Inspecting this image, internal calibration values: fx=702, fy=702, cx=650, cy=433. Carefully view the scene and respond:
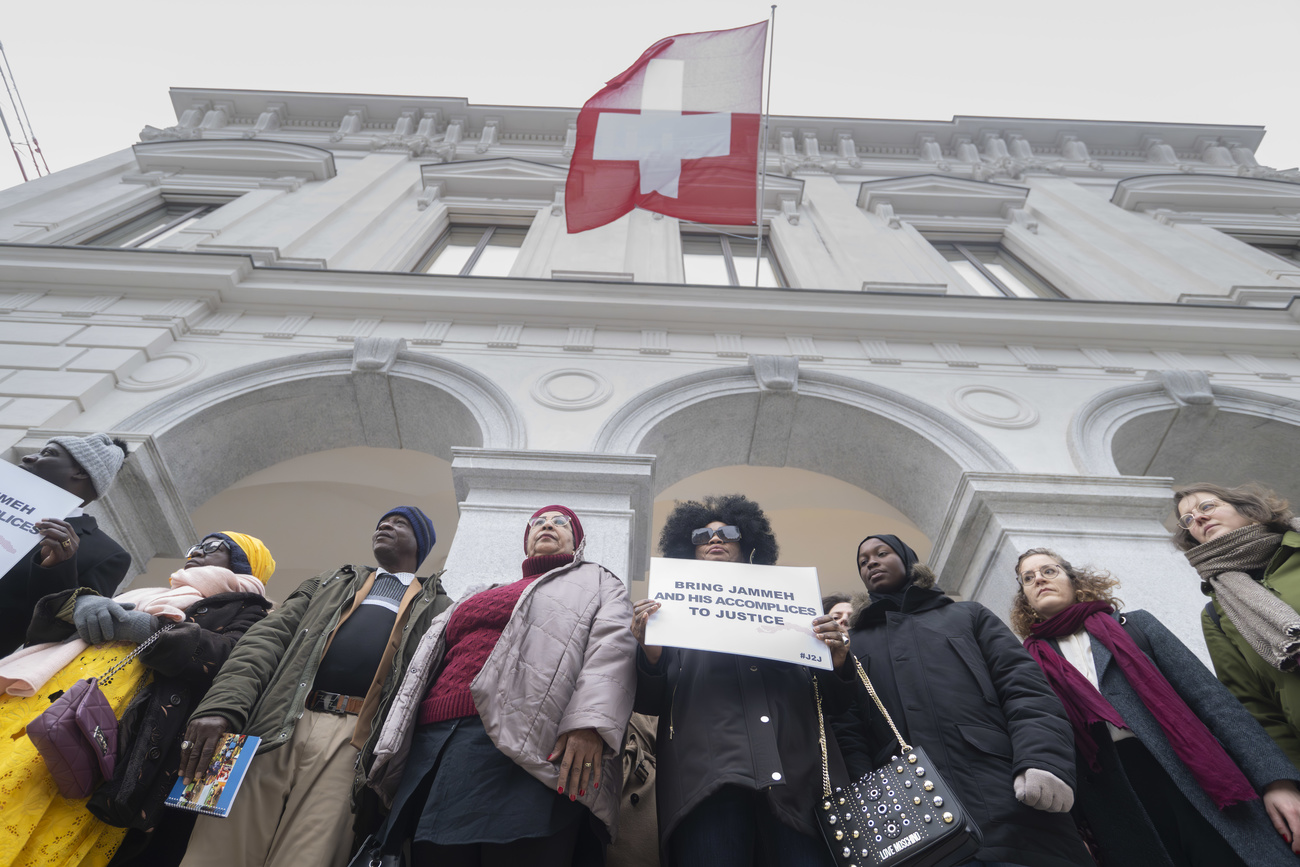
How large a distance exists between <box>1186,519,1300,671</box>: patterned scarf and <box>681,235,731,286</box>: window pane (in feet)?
24.4

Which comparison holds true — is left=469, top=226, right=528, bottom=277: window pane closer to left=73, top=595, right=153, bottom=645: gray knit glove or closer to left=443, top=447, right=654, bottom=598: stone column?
left=443, top=447, right=654, bottom=598: stone column

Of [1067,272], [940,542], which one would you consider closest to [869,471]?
[940,542]

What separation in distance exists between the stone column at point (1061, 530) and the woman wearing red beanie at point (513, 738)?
3793mm

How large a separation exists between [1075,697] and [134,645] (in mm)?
3845

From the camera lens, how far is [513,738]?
2.42 m

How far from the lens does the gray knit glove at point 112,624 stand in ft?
9.37

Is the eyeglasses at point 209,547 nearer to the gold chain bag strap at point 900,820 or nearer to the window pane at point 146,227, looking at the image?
the gold chain bag strap at point 900,820

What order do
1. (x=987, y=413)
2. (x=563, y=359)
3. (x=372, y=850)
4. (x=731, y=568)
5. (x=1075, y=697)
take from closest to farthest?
(x=372, y=850) < (x=1075, y=697) < (x=731, y=568) < (x=987, y=413) < (x=563, y=359)

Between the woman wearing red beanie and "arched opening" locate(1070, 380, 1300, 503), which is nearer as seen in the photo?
the woman wearing red beanie

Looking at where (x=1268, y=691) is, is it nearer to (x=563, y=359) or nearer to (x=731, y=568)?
(x=731, y=568)

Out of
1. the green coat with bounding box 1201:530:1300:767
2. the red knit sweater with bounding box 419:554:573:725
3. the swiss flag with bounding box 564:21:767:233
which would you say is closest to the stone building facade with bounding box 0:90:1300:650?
the swiss flag with bounding box 564:21:767:233

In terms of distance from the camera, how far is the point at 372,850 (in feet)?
7.87

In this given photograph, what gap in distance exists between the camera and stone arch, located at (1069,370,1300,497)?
22.0 feet

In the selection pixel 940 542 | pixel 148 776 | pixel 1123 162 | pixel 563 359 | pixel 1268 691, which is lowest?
pixel 148 776
